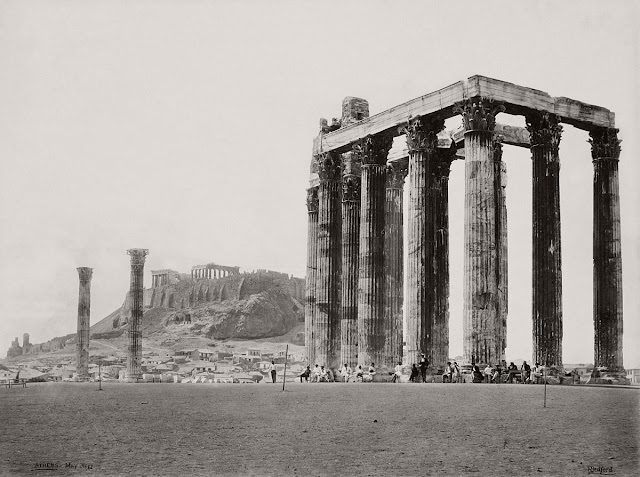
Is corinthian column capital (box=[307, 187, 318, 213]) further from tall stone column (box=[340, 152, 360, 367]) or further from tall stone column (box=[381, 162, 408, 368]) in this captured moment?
tall stone column (box=[381, 162, 408, 368])

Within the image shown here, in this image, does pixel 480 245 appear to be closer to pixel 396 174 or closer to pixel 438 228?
pixel 438 228

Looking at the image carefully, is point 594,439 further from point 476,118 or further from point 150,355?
point 150,355

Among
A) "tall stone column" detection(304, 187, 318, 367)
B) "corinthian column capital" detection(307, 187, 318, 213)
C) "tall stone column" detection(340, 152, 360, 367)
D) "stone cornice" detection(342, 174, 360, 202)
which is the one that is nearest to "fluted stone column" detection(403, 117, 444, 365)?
"tall stone column" detection(340, 152, 360, 367)

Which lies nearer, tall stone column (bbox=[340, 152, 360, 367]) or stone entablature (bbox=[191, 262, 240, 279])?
tall stone column (bbox=[340, 152, 360, 367])

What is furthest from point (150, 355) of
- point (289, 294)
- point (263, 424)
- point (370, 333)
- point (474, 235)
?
point (263, 424)

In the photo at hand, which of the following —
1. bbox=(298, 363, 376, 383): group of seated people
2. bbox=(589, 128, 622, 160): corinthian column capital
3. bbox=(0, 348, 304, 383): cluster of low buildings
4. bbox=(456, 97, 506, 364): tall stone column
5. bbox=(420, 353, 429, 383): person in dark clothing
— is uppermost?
bbox=(589, 128, 622, 160): corinthian column capital

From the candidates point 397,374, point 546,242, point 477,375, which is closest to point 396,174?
point 546,242

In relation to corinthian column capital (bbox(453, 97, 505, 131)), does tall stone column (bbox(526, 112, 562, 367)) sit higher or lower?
lower

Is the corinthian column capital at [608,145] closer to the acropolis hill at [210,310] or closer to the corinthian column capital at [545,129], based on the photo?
the corinthian column capital at [545,129]
